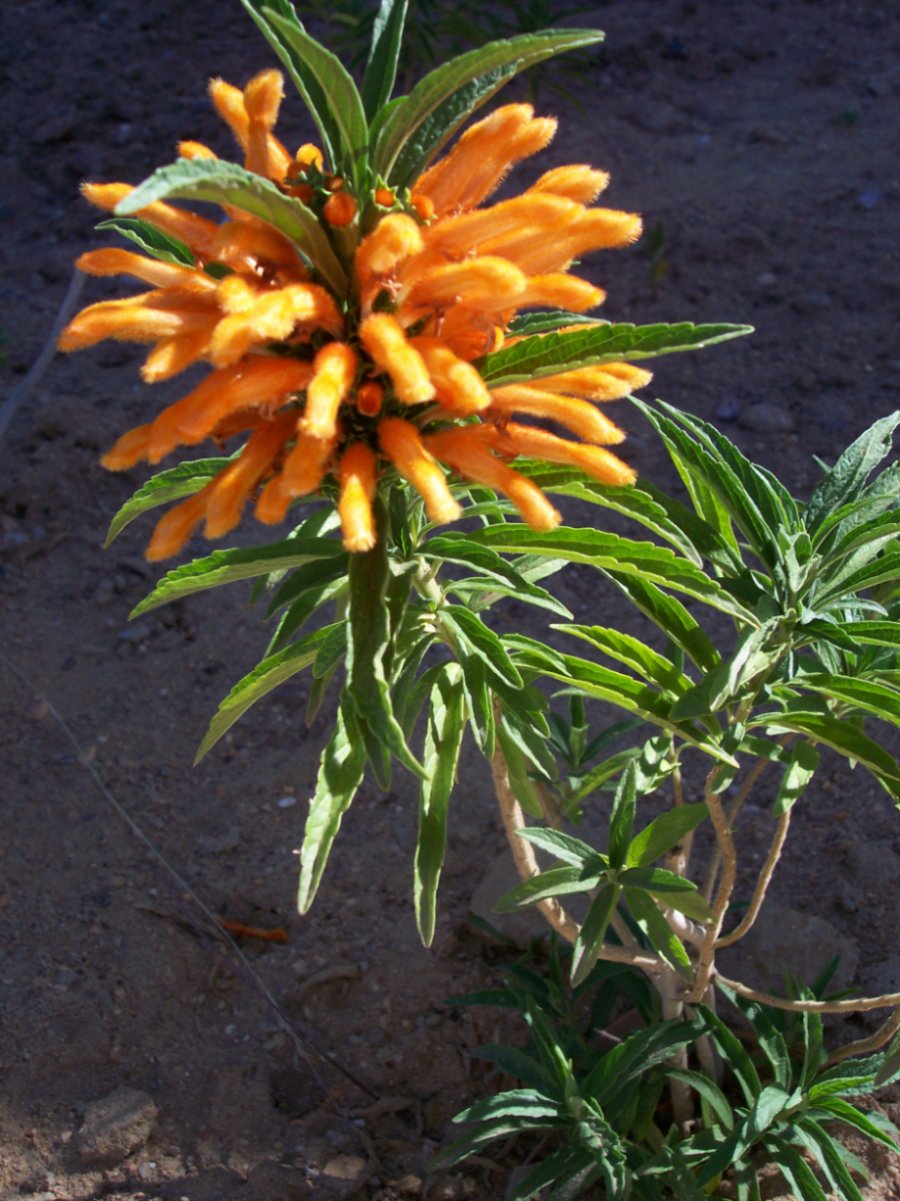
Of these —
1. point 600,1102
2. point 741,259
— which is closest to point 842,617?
point 600,1102

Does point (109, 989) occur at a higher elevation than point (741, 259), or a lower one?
lower

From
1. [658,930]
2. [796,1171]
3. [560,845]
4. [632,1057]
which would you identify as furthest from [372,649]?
[796,1171]

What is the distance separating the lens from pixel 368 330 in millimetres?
1393

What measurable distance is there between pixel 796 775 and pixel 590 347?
865mm

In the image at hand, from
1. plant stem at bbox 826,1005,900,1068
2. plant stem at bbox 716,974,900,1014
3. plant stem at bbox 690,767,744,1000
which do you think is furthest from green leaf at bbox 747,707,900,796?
plant stem at bbox 826,1005,900,1068

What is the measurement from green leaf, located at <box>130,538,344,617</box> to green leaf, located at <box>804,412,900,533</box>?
82 centimetres

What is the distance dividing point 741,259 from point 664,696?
3.76 meters

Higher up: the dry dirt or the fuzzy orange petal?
the fuzzy orange petal

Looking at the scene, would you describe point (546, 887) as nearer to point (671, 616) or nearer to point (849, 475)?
point (671, 616)

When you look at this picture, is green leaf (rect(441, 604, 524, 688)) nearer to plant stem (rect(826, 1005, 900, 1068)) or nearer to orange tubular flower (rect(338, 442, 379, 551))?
orange tubular flower (rect(338, 442, 379, 551))

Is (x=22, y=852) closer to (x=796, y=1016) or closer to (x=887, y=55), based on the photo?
(x=796, y=1016)

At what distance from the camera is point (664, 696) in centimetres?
186

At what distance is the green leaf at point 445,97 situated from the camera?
4.25 ft

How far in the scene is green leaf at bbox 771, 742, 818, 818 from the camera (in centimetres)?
191
